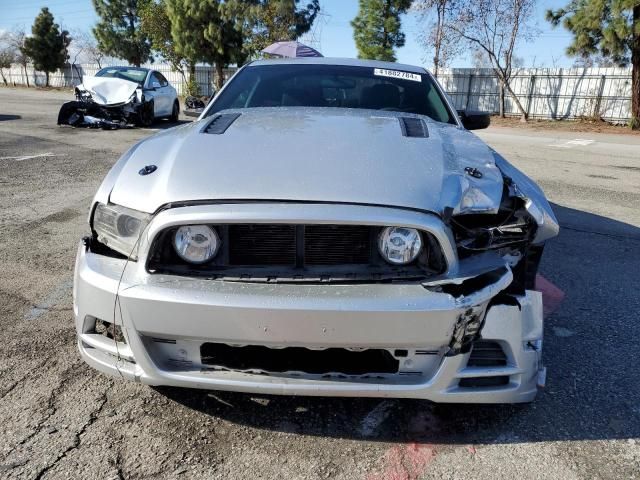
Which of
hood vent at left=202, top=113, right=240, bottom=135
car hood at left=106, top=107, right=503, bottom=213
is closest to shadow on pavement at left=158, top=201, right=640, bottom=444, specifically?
car hood at left=106, top=107, right=503, bottom=213

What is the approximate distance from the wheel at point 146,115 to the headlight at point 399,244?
40.3 feet

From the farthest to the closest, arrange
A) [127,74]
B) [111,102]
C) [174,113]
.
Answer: [174,113] < [127,74] < [111,102]

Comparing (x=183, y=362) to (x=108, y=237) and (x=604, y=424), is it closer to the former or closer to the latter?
(x=108, y=237)

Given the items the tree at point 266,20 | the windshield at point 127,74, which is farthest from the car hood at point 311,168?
the tree at point 266,20

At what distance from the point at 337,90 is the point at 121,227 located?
2031 mm

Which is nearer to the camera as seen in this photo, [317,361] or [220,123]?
[317,361]

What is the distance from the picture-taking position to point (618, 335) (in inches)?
116

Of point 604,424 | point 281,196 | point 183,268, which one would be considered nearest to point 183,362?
point 183,268

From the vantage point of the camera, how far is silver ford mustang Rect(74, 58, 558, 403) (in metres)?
1.75

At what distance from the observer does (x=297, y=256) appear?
190 cm

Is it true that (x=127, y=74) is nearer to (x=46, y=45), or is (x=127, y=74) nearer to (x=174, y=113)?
(x=174, y=113)

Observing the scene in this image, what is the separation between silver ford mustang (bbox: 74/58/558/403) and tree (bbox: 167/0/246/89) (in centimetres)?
2860

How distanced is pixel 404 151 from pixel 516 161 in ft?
28.2

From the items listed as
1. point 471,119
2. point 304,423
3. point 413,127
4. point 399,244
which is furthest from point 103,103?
point 399,244
